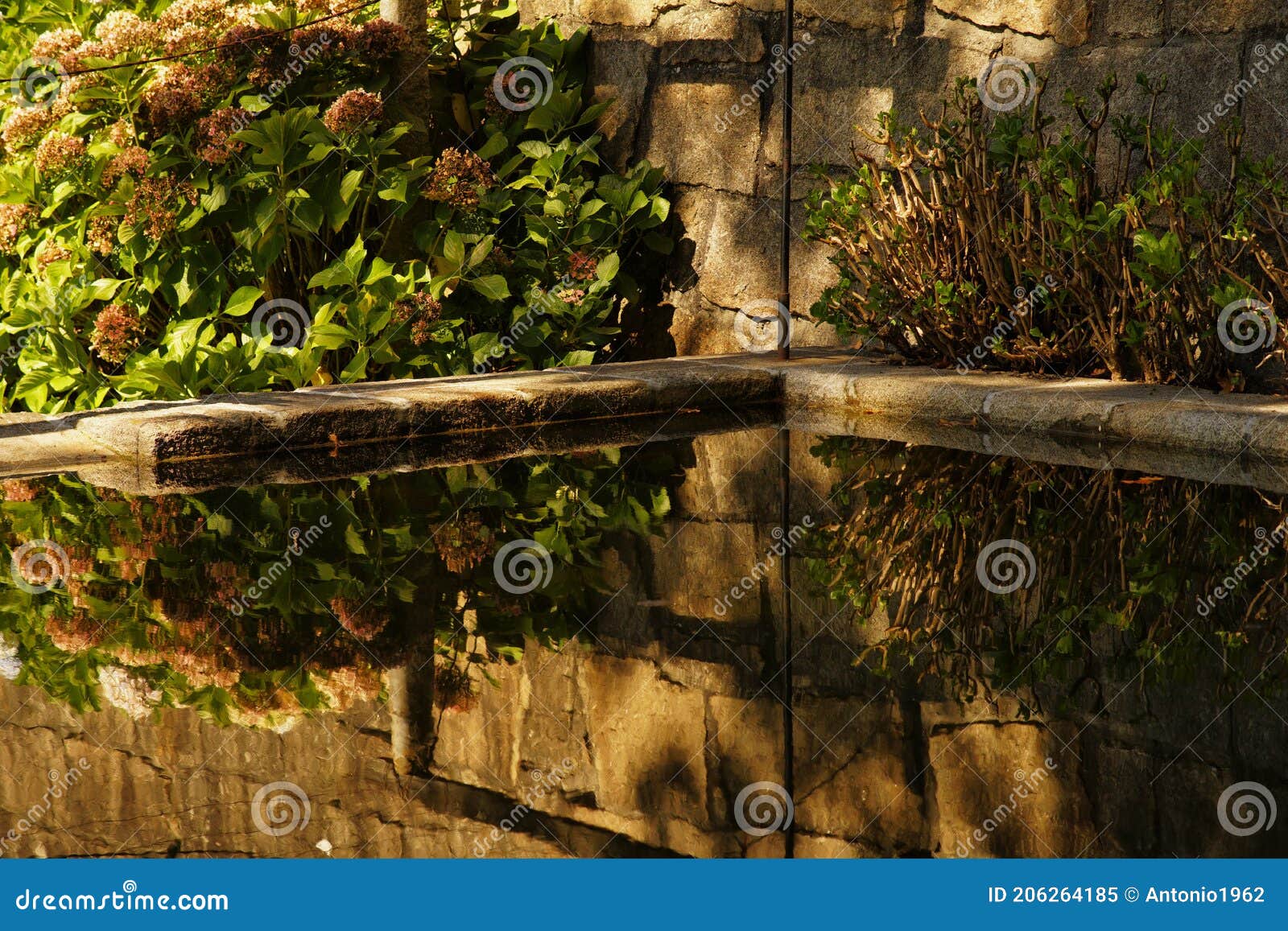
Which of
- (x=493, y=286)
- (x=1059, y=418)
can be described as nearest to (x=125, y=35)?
(x=493, y=286)

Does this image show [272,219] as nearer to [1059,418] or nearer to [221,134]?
[221,134]

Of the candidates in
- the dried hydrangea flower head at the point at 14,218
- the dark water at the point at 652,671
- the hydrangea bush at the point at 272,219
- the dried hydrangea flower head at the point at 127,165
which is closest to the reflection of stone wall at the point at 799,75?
the hydrangea bush at the point at 272,219

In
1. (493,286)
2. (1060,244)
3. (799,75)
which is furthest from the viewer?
(799,75)

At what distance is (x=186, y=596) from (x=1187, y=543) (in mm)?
2351

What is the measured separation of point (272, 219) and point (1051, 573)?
4094mm

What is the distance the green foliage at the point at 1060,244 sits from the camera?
5230mm

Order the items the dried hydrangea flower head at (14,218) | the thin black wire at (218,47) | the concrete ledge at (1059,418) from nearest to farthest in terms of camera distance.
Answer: the concrete ledge at (1059,418) → the thin black wire at (218,47) → the dried hydrangea flower head at (14,218)

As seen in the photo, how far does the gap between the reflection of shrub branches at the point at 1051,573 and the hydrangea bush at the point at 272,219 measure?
249 centimetres

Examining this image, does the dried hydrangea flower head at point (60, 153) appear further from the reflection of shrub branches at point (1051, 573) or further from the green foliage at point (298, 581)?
the reflection of shrub branches at point (1051, 573)

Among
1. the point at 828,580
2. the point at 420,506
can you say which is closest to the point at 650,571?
the point at 828,580

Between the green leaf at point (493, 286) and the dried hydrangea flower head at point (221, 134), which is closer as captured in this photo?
the dried hydrangea flower head at point (221, 134)

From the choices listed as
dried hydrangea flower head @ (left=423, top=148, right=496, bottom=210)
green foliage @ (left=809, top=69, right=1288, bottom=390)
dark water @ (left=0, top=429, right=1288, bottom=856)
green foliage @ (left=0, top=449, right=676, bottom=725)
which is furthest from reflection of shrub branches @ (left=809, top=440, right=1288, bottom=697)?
dried hydrangea flower head @ (left=423, top=148, right=496, bottom=210)

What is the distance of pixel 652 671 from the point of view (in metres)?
2.98

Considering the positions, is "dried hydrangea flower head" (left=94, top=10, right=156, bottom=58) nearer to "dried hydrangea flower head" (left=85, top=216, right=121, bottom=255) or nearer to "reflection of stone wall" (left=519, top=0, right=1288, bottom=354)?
"dried hydrangea flower head" (left=85, top=216, right=121, bottom=255)
